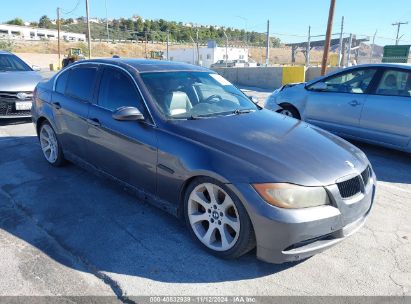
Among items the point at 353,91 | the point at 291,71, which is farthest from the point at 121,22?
the point at 353,91

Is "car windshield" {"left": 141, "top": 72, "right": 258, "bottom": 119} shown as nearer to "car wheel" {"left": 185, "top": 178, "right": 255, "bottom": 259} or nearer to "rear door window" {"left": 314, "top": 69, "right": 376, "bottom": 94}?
"car wheel" {"left": 185, "top": 178, "right": 255, "bottom": 259}

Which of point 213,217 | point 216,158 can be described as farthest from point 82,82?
point 213,217

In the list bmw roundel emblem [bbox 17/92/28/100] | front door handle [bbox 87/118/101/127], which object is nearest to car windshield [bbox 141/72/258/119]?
front door handle [bbox 87/118/101/127]

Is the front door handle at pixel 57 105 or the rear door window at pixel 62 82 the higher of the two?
the rear door window at pixel 62 82

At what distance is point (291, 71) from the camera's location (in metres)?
16.7

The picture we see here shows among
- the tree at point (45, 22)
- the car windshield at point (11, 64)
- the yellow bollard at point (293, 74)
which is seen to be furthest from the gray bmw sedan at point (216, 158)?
the tree at point (45, 22)

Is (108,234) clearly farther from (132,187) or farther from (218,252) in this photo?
(218,252)

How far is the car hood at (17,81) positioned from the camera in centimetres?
735

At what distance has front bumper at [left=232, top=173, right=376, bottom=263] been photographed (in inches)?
97.3

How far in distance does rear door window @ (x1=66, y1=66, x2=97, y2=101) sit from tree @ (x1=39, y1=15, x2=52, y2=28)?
14337cm

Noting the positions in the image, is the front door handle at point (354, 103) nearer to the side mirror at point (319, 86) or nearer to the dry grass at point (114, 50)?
the side mirror at point (319, 86)

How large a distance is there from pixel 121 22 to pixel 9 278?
502ft

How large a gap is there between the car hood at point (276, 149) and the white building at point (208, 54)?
181 feet

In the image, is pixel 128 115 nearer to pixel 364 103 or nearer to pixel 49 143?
pixel 49 143
